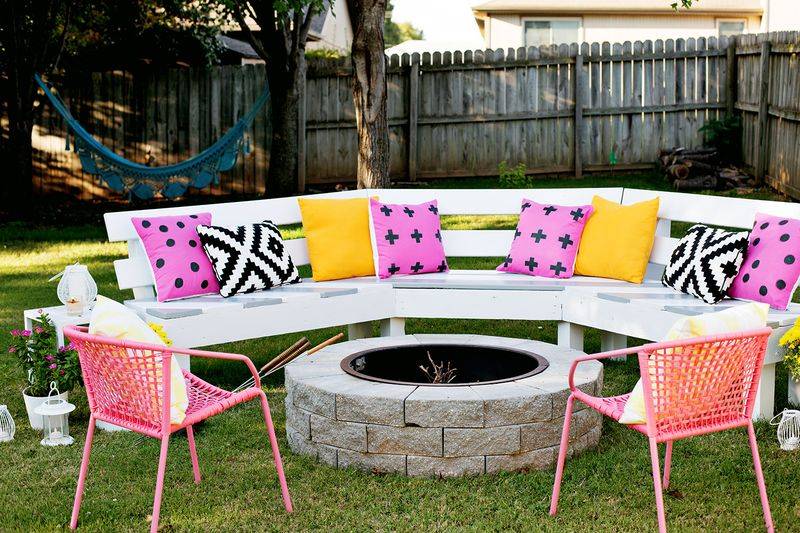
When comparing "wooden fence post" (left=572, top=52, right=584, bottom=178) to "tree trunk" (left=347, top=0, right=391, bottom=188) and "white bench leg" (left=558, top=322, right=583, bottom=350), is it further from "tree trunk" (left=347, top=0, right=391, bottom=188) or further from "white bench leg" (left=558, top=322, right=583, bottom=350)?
"white bench leg" (left=558, top=322, right=583, bottom=350)

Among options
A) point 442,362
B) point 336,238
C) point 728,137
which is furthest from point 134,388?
point 728,137

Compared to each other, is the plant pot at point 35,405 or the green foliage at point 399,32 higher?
the green foliage at point 399,32

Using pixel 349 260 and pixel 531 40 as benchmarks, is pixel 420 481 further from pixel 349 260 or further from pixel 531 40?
pixel 531 40

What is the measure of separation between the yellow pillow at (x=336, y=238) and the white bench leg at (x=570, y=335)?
1169mm

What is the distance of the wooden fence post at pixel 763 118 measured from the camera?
10539mm

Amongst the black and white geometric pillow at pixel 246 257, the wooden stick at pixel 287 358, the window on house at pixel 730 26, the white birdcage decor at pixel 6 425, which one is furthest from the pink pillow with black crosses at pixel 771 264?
the window on house at pixel 730 26

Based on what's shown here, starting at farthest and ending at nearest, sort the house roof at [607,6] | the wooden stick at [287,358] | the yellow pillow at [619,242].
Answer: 1. the house roof at [607,6]
2. the yellow pillow at [619,242]
3. the wooden stick at [287,358]

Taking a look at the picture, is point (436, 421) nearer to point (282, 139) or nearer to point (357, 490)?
point (357, 490)

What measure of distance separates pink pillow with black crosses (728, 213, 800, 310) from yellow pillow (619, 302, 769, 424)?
153 centimetres

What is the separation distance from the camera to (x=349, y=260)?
235 inches

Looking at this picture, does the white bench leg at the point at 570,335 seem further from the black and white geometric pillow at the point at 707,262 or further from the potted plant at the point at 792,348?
the potted plant at the point at 792,348

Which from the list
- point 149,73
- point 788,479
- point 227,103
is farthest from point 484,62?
point 788,479

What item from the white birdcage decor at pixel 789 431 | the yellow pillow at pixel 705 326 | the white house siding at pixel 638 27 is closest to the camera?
the yellow pillow at pixel 705 326

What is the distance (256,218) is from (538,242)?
1.62 meters
